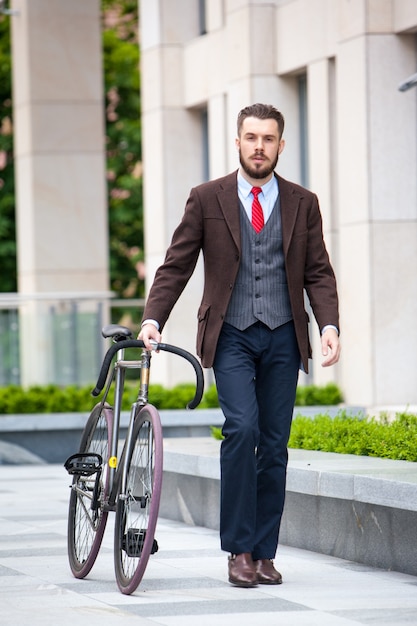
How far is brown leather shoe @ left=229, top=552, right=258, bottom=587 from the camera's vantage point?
6934mm

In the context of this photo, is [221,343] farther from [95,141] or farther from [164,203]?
[95,141]

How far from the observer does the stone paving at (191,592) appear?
6.18 m

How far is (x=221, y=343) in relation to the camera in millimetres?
7020

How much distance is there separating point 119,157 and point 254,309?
32.0m

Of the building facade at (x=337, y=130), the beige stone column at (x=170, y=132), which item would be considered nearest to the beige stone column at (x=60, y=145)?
the beige stone column at (x=170, y=132)

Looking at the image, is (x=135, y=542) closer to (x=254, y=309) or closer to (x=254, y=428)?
(x=254, y=428)

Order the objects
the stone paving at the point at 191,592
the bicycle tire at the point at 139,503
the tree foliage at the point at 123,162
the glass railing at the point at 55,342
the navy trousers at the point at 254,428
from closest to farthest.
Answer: the stone paving at the point at 191,592 → the bicycle tire at the point at 139,503 → the navy trousers at the point at 254,428 → the glass railing at the point at 55,342 → the tree foliage at the point at 123,162

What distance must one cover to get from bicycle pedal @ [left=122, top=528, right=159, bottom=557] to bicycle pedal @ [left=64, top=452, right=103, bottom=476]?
1.68 feet

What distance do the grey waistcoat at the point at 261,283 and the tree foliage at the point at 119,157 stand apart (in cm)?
3010

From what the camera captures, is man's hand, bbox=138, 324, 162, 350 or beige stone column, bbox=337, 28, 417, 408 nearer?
man's hand, bbox=138, 324, 162, 350

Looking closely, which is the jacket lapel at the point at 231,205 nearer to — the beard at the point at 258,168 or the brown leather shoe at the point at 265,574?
the beard at the point at 258,168

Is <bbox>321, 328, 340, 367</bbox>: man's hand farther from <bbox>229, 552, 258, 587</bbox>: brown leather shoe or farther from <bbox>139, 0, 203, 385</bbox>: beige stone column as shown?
<bbox>139, 0, 203, 385</bbox>: beige stone column

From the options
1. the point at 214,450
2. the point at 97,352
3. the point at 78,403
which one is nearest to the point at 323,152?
the point at 78,403

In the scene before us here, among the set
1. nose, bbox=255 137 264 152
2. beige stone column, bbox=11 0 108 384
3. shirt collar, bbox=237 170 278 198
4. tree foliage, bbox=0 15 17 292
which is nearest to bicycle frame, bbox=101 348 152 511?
shirt collar, bbox=237 170 278 198
